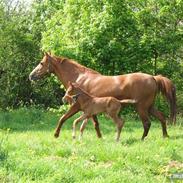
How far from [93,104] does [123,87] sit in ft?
4.05

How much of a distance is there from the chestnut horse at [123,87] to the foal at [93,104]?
0.33 m

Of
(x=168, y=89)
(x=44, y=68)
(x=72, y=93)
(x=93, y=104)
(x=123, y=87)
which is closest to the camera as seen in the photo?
(x=93, y=104)

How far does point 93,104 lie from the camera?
12445 mm

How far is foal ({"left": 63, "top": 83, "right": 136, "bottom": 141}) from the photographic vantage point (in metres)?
12.3

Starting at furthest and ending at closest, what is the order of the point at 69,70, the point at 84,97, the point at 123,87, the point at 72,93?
the point at 69,70 → the point at 123,87 → the point at 72,93 → the point at 84,97

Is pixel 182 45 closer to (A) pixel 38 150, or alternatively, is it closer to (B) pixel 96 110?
(B) pixel 96 110

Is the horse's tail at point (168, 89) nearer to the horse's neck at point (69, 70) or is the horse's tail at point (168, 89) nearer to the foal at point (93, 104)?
the foal at point (93, 104)

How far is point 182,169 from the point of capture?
9055 millimetres

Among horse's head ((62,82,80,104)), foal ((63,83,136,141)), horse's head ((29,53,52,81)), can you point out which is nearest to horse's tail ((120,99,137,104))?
foal ((63,83,136,141))

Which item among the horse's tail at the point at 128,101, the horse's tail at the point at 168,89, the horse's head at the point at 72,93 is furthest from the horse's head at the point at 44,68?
the horse's tail at the point at 168,89

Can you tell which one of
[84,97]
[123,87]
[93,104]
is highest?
[123,87]

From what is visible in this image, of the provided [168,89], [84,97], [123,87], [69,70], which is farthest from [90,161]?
[69,70]

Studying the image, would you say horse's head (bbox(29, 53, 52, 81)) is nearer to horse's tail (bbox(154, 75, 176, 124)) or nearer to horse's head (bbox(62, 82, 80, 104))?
horse's head (bbox(62, 82, 80, 104))

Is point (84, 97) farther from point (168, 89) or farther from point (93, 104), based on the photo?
point (168, 89)
